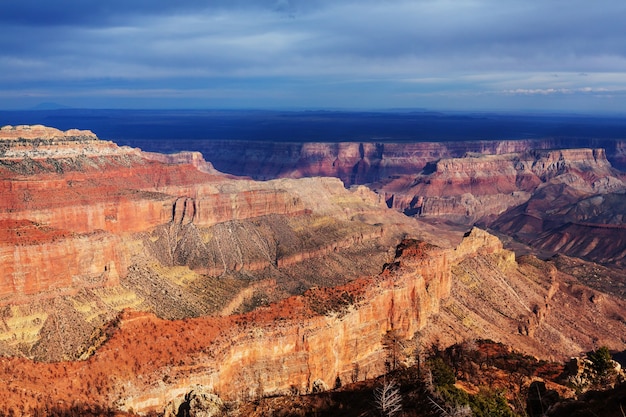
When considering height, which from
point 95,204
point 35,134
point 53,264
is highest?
point 35,134

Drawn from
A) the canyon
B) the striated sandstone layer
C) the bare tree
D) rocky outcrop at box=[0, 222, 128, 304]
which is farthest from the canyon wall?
the bare tree

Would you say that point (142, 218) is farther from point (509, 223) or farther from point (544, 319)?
point (509, 223)

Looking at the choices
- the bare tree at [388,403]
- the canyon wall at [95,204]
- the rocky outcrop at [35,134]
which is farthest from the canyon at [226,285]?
the bare tree at [388,403]

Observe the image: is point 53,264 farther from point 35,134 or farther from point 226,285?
point 35,134

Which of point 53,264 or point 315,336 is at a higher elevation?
point 315,336

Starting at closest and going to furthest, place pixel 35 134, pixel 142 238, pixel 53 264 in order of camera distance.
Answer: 1. pixel 53 264
2. pixel 142 238
3. pixel 35 134

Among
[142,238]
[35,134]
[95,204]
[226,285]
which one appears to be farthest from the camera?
[35,134]

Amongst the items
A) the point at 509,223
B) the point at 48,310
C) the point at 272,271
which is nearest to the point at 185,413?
the point at 48,310

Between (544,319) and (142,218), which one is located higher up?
(142,218)

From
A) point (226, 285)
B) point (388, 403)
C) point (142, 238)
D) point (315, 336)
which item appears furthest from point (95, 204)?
point (388, 403)
